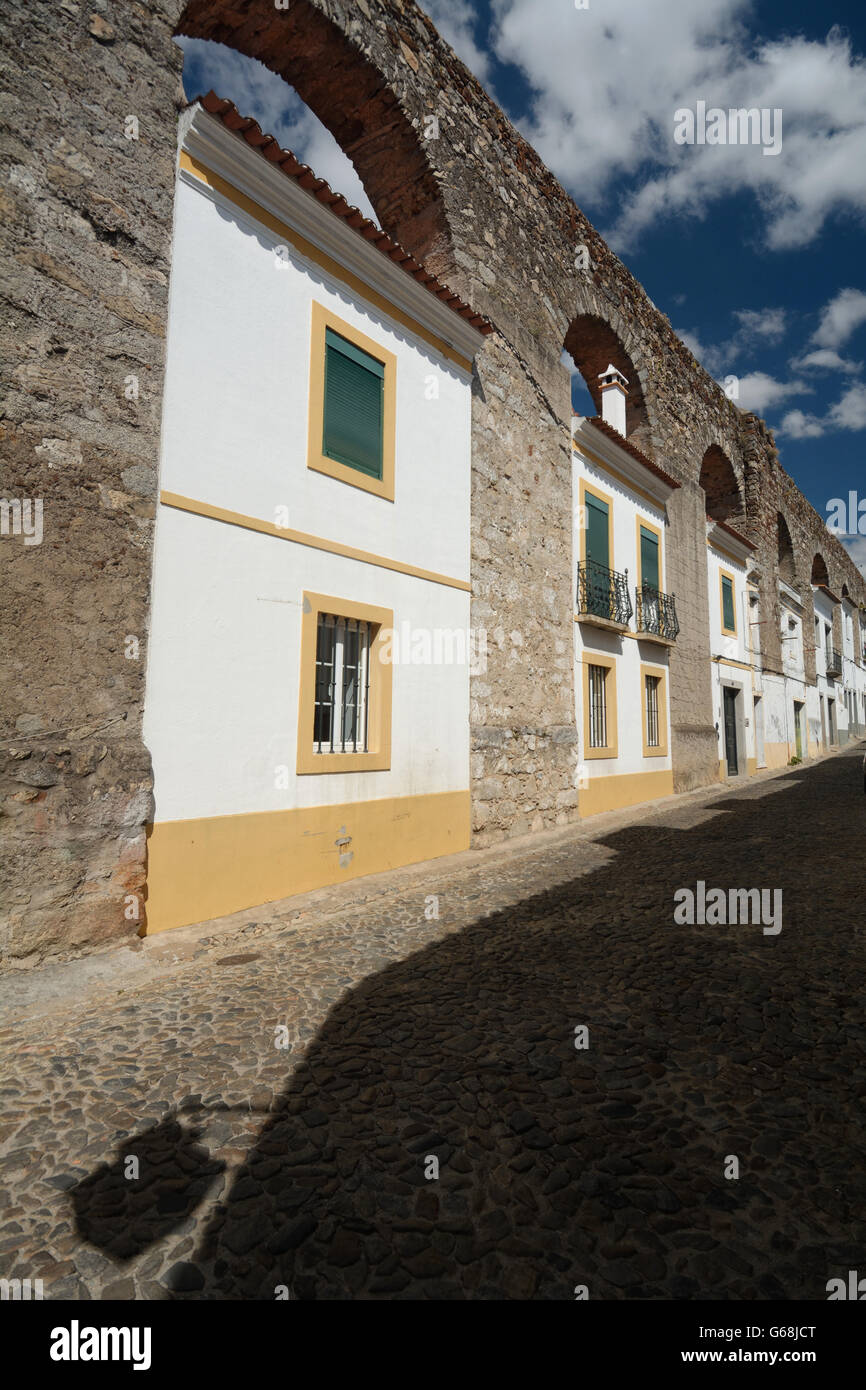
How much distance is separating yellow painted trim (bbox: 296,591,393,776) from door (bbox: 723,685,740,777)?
13.2 m

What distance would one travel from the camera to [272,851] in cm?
523

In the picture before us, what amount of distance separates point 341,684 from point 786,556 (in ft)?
76.4

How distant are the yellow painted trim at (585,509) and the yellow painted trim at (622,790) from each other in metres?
3.46

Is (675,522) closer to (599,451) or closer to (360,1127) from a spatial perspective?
(599,451)

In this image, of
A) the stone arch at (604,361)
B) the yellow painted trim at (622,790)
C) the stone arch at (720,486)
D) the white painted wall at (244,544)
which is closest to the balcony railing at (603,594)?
the yellow painted trim at (622,790)

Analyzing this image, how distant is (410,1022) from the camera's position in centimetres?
321

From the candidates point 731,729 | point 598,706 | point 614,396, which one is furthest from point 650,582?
point 731,729

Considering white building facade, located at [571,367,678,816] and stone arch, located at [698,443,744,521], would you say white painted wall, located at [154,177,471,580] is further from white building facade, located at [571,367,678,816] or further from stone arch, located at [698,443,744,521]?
stone arch, located at [698,443,744,521]

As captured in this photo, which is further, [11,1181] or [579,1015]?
[579,1015]

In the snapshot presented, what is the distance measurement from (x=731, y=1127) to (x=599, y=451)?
406 inches

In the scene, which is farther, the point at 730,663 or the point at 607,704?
the point at 730,663

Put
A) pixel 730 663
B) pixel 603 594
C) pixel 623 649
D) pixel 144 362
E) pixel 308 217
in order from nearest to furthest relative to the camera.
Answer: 1. pixel 144 362
2. pixel 308 217
3. pixel 603 594
4. pixel 623 649
5. pixel 730 663

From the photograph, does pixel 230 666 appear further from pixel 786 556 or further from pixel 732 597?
pixel 786 556
